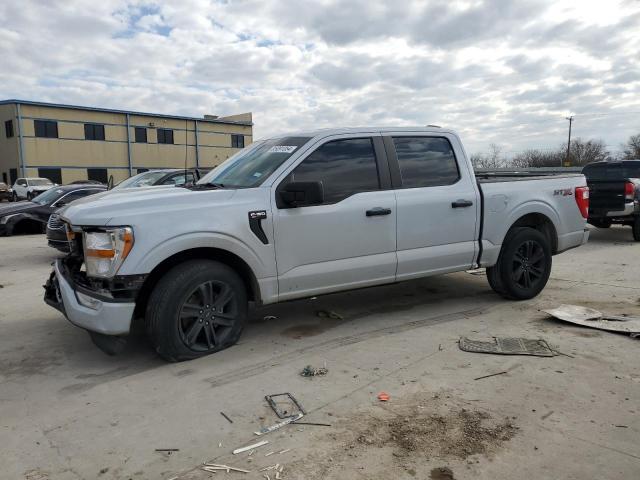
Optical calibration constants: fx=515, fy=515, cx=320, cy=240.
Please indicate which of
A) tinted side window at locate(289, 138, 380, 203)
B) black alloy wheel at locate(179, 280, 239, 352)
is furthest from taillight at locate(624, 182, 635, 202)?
black alloy wheel at locate(179, 280, 239, 352)

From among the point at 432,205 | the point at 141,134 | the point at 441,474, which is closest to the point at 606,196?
the point at 432,205

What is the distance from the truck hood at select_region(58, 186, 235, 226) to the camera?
153 inches

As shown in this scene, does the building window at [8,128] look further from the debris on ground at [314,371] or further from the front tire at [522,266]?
the debris on ground at [314,371]

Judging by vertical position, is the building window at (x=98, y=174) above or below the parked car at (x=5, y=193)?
above

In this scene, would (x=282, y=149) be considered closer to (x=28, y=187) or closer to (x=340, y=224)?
(x=340, y=224)

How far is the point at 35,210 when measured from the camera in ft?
40.8

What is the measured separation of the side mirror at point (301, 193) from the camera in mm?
4234

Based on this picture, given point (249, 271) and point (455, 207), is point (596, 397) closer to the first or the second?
point (455, 207)

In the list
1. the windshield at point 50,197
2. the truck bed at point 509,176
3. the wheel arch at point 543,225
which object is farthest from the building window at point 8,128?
the wheel arch at point 543,225

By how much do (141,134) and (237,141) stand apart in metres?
10.7

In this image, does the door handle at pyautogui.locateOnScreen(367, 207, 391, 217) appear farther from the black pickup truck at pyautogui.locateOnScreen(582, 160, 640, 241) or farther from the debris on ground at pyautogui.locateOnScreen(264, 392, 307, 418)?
the black pickup truck at pyautogui.locateOnScreen(582, 160, 640, 241)

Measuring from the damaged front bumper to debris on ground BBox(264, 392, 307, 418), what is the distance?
Result: 49.5 inches

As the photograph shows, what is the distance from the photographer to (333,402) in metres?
3.50

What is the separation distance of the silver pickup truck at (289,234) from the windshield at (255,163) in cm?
2
